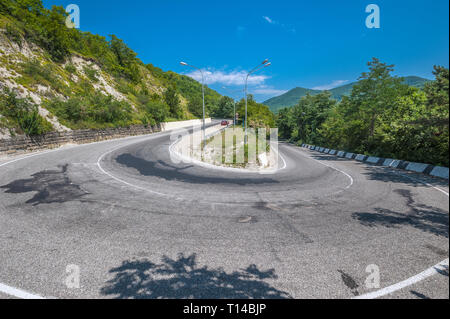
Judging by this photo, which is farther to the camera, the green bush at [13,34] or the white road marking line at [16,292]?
the green bush at [13,34]

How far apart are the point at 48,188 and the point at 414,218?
506 inches

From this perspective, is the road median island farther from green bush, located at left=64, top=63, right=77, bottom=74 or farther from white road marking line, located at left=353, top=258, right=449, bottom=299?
green bush, located at left=64, top=63, right=77, bottom=74

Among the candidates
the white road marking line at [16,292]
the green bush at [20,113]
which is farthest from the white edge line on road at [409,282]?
the green bush at [20,113]

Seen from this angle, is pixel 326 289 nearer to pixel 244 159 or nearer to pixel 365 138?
pixel 244 159

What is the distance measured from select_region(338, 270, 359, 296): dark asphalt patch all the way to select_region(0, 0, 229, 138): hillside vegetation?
2215cm

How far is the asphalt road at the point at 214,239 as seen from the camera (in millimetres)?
3084

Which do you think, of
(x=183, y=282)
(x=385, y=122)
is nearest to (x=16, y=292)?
(x=183, y=282)

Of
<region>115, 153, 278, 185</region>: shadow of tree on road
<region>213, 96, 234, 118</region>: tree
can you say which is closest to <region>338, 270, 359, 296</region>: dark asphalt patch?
<region>115, 153, 278, 185</region>: shadow of tree on road

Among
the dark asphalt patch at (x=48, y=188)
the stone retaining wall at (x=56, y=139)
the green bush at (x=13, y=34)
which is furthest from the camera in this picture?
the green bush at (x=13, y=34)

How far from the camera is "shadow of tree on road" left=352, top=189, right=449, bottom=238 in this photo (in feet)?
16.8

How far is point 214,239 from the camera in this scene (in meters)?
4.38

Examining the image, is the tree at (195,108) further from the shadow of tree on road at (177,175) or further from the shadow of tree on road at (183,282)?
the shadow of tree on road at (183,282)

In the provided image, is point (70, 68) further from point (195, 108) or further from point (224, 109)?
point (224, 109)

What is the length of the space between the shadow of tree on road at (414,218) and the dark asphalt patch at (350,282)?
2594mm
